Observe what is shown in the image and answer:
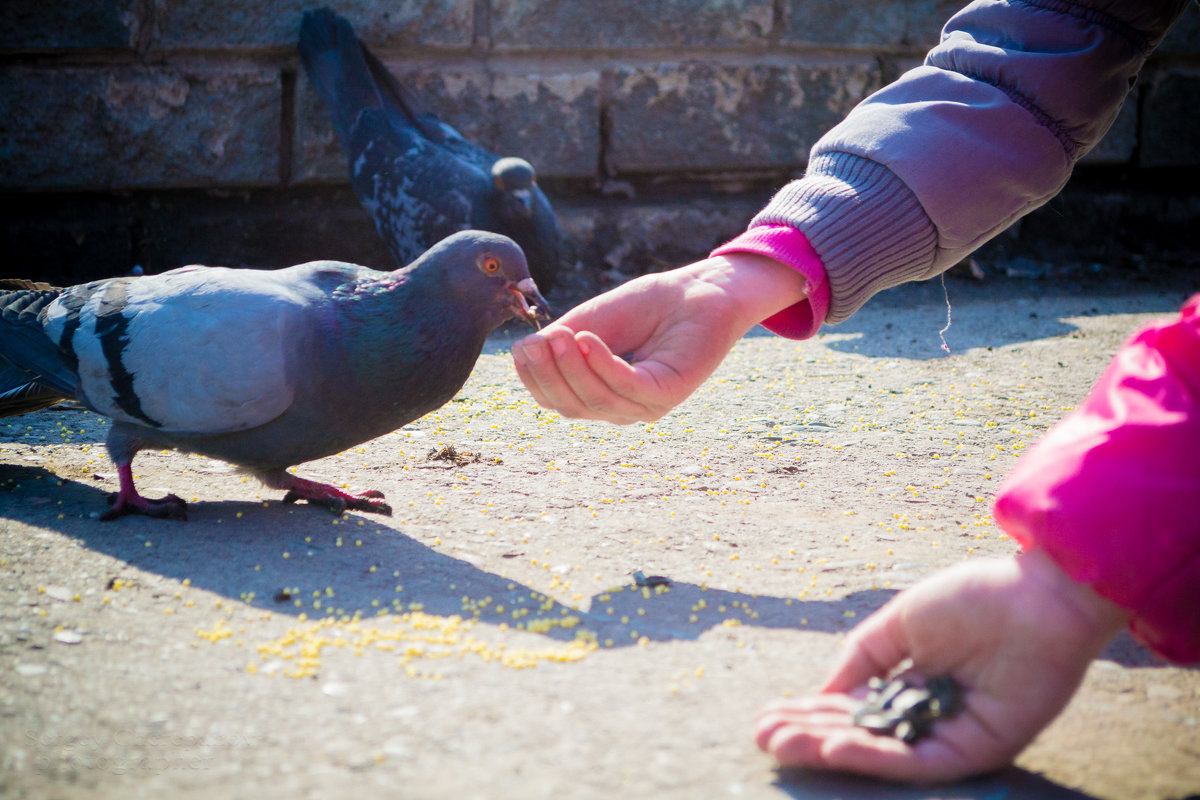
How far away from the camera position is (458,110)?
240 inches

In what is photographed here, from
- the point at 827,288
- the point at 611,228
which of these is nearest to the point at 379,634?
the point at 827,288

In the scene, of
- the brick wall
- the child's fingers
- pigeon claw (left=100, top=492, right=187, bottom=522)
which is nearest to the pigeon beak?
pigeon claw (left=100, top=492, right=187, bottom=522)

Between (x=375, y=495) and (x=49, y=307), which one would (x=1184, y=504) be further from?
(x=49, y=307)

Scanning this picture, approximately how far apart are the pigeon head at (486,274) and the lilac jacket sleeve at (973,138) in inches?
26.8

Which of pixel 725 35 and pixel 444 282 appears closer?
pixel 444 282

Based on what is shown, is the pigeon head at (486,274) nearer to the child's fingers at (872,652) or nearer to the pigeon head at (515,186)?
the child's fingers at (872,652)

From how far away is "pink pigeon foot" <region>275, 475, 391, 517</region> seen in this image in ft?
9.39

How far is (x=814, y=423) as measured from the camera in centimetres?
375

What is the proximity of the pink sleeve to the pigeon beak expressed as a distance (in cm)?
157

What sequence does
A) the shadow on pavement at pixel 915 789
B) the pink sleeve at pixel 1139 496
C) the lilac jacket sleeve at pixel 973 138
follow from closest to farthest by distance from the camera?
1. the pink sleeve at pixel 1139 496
2. the shadow on pavement at pixel 915 789
3. the lilac jacket sleeve at pixel 973 138

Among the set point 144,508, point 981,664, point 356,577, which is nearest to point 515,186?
point 144,508

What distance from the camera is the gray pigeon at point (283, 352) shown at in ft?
8.64

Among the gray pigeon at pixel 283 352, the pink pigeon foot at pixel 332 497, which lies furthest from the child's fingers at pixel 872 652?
the pink pigeon foot at pixel 332 497

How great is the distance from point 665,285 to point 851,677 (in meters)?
1.02
